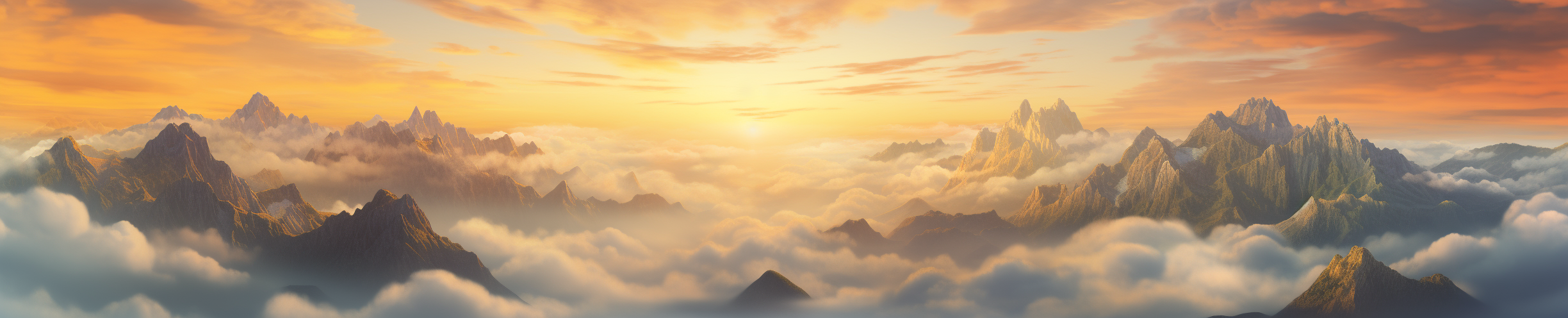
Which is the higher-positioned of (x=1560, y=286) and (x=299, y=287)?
(x=299, y=287)

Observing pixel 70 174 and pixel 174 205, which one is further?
pixel 174 205

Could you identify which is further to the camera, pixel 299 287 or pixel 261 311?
pixel 299 287

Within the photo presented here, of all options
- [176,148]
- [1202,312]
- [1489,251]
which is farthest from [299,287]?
[1489,251]

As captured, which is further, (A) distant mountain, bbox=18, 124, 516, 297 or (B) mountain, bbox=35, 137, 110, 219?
(A) distant mountain, bbox=18, 124, 516, 297

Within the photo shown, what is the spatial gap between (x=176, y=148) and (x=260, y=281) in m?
48.7

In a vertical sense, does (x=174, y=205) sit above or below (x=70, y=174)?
below

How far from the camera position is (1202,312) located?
199375mm

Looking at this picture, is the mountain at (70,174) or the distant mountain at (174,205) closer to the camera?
the mountain at (70,174)

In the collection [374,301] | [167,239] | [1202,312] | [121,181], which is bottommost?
[1202,312]

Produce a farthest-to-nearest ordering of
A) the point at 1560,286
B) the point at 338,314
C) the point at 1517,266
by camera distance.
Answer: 1. the point at 338,314
2. the point at 1517,266
3. the point at 1560,286

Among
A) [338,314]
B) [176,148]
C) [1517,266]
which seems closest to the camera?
[1517,266]

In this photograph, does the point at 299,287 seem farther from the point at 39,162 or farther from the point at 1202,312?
the point at 1202,312

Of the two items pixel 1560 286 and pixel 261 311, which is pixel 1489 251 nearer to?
pixel 1560 286

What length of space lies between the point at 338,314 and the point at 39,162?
80126mm
